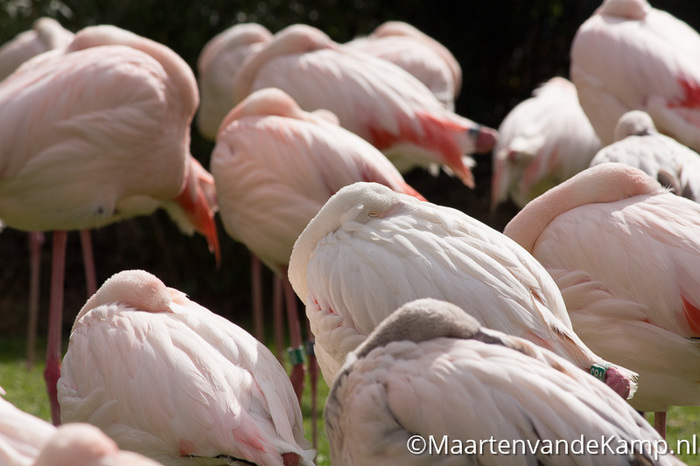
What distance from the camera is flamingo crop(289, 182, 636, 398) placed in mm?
2857

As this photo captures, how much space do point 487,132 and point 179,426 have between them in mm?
3091

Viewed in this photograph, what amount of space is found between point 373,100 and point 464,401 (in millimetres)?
3429

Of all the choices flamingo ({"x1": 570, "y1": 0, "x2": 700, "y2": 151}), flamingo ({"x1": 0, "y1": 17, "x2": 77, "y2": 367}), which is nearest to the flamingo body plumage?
flamingo ({"x1": 570, "y1": 0, "x2": 700, "y2": 151})

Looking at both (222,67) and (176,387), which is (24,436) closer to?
(176,387)

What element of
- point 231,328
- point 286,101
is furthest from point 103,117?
point 231,328

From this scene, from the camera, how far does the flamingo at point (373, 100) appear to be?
213 inches

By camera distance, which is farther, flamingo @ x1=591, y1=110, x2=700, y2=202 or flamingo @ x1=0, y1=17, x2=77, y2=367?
flamingo @ x1=0, y1=17, x2=77, y2=367

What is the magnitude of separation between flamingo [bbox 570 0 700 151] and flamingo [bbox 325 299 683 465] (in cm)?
321

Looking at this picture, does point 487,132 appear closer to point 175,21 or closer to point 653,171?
point 653,171

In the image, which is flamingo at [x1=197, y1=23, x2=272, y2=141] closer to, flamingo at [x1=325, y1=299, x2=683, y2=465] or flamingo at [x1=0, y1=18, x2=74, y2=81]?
flamingo at [x1=0, y1=18, x2=74, y2=81]

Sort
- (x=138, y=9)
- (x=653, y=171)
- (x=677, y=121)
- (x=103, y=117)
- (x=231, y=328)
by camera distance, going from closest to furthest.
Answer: (x=231, y=328) → (x=653, y=171) → (x=103, y=117) → (x=677, y=121) → (x=138, y=9)

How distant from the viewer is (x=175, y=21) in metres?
7.98

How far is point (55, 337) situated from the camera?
471 centimetres

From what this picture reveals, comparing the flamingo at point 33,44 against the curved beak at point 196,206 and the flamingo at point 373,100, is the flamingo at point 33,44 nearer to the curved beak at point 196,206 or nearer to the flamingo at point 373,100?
the flamingo at point 373,100
